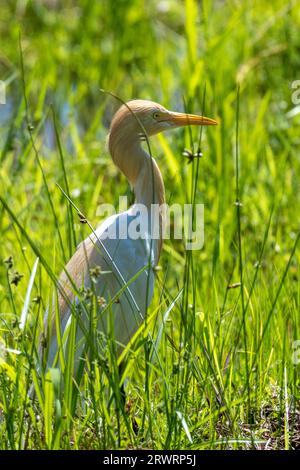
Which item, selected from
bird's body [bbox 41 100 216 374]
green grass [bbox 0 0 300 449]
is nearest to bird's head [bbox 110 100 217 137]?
bird's body [bbox 41 100 216 374]

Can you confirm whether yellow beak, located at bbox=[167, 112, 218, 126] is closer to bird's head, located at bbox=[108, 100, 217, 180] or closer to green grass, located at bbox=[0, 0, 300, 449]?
bird's head, located at bbox=[108, 100, 217, 180]

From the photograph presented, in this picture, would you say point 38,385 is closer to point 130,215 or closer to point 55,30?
point 130,215

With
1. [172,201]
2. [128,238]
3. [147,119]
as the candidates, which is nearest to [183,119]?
[147,119]

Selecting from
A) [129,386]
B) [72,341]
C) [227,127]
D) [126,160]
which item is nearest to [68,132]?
[227,127]

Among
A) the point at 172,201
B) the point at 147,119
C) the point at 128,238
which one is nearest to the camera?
the point at 128,238

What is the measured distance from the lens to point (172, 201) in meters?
3.89

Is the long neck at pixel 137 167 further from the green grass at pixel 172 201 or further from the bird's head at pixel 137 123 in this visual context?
the green grass at pixel 172 201

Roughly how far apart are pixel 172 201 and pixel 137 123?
1.03m

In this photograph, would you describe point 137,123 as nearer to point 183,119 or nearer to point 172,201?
point 183,119

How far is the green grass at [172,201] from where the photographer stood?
2.11 m

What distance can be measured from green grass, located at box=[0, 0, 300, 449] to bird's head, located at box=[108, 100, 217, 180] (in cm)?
19
